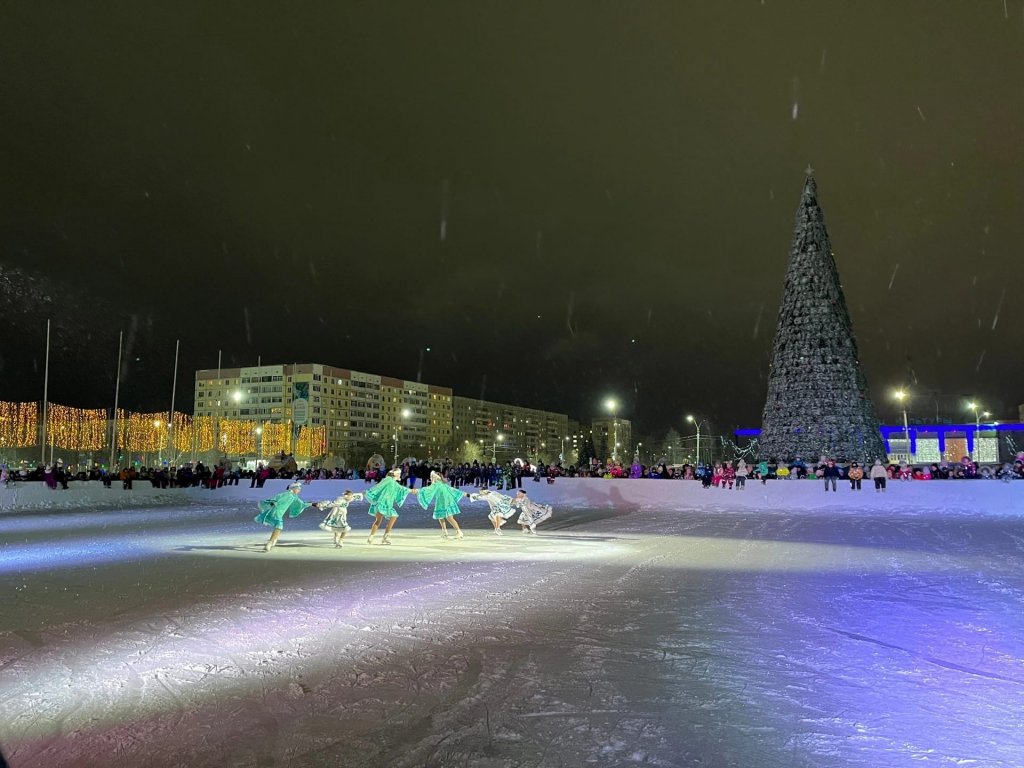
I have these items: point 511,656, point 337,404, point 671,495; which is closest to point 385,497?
point 511,656

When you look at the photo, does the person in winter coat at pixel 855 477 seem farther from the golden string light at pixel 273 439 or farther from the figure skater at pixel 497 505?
the golden string light at pixel 273 439

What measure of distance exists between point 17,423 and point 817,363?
1696 inches

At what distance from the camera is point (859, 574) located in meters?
9.91

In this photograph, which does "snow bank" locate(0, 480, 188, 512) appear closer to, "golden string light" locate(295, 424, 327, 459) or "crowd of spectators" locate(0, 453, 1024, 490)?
"crowd of spectators" locate(0, 453, 1024, 490)

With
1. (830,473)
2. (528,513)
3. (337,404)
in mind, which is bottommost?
(528,513)

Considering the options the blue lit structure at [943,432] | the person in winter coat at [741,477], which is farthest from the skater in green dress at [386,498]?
the blue lit structure at [943,432]

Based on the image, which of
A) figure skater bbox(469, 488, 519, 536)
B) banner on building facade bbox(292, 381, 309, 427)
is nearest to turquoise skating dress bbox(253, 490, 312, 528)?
figure skater bbox(469, 488, 519, 536)

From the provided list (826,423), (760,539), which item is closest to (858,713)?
(760,539)

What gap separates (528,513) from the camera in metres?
16.4

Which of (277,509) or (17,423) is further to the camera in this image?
(17,423)

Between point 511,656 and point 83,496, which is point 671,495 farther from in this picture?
point 511,656

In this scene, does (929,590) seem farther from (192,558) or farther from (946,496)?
(946,496)

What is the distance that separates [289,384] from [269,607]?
10686cm

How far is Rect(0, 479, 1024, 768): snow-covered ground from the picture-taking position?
391 cm
